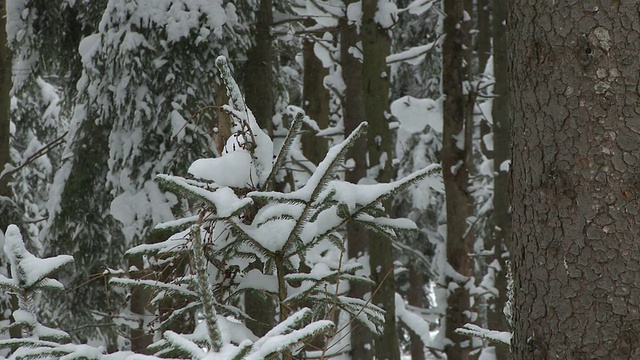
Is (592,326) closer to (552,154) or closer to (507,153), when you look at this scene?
(552,154)

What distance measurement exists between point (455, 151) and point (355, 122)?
111cm

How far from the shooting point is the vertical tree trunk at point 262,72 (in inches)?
242

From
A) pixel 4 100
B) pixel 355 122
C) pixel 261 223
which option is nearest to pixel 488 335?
pixel 261 223

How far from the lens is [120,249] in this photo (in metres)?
7.21

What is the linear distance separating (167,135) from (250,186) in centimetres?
394

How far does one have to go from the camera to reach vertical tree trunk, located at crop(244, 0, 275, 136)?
615 cm

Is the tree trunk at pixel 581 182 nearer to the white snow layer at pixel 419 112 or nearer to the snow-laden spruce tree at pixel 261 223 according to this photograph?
the snow-laden spruce tree at pixel 261 223

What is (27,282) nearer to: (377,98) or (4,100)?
(377,98)

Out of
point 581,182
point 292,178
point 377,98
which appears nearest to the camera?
point 581,182

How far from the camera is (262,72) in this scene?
20.6 ft

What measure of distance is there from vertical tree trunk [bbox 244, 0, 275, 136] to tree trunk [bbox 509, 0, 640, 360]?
4187 millimetres

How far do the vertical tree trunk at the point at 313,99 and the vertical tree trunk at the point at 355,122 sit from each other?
2035mm

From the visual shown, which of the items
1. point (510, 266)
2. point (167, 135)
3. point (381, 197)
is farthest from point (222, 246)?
point (167, 135)

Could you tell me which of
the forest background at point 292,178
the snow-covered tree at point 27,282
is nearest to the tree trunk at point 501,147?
the forest background at point 292,178
